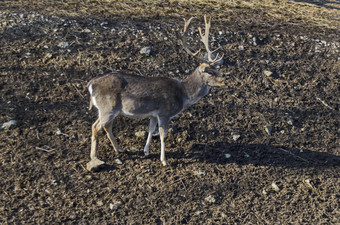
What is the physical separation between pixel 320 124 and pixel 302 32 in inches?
115

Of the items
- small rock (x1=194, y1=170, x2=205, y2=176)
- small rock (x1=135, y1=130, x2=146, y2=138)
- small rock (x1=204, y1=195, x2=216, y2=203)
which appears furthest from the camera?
small rock (x1=135, y1=130, x2=146, y2=138)

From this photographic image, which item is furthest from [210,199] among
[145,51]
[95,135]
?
[145,51]

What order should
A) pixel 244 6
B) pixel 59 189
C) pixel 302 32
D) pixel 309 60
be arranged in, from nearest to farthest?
pixel 59 189, pixel 309 60, pixel 302 32, pixel 244 6

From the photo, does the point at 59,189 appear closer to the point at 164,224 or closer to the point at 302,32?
the point at 164,224

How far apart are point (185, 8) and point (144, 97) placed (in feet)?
14.8

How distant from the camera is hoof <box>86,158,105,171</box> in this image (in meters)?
6.64

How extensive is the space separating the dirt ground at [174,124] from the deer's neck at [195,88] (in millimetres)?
718

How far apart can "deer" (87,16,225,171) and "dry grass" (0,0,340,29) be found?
3.30 meters

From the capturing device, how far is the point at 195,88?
286 inches

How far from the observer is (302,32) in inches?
406

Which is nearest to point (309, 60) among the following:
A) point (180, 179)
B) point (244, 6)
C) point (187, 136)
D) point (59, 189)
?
point (244, 6)

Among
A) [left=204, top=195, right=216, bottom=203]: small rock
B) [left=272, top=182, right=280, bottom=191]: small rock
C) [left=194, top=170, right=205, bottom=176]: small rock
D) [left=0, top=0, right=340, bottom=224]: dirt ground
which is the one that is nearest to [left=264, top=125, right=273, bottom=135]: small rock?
[left=0, top=0, right=340, bottom=224]: dirt ground

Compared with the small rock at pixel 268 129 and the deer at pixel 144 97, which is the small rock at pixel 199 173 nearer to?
the deer at pixel 144 97

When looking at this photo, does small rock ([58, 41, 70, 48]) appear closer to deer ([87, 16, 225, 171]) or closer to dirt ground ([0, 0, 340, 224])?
dirt ground ([0, 0, 340, 224])
